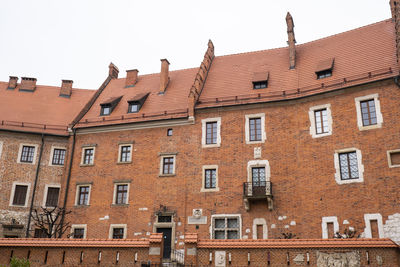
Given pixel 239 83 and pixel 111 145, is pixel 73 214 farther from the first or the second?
pixel 239 83

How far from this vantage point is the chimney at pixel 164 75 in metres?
30.1

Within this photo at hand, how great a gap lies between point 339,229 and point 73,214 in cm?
1575

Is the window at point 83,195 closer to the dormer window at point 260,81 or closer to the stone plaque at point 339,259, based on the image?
the dormer window at point 260,81

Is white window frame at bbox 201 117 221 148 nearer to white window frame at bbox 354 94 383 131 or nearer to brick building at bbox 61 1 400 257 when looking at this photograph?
brick building at bbox 61 1 400 257

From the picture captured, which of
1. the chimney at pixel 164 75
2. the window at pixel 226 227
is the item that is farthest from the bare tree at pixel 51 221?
the chimney at pixel 164 75

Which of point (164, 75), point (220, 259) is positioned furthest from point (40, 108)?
point (220, 259)

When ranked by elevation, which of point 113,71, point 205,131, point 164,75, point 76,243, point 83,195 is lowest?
point 76,243

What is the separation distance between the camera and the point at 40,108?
103ft

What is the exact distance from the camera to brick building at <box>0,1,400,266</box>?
21219mm

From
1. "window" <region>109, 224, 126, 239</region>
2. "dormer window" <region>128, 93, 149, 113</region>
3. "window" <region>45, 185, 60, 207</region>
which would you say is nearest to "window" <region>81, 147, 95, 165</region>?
"window" <region>45, 185, 60, 207</region>

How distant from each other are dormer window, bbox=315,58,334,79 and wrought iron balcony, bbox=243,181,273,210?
712cm

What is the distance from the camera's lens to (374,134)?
21.2 meters

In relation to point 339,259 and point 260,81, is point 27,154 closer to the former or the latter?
point 260,81

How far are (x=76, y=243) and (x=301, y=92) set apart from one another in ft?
47.2
